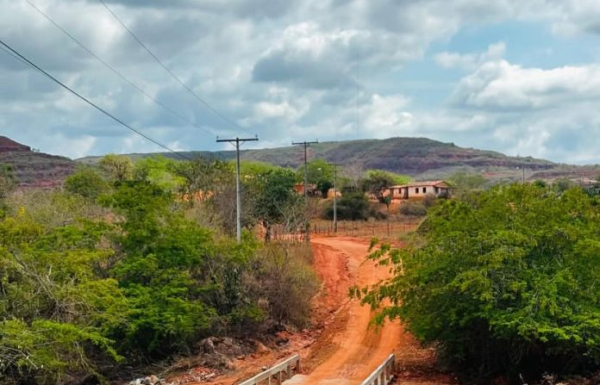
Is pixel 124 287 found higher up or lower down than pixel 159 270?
lower down

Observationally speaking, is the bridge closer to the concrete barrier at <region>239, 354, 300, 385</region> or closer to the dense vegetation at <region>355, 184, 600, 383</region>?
the concrete barrier at <region>239, 354, 300, 385</region>

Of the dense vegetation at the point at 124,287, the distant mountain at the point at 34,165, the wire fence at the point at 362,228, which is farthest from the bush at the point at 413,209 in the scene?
the dense vegetation at the point at 124,287

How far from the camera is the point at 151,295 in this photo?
81.2ft

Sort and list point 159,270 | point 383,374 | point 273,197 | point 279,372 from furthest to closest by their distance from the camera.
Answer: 1. point 273,197
2. point 159,270
3. point 383,374
4. point 279,372

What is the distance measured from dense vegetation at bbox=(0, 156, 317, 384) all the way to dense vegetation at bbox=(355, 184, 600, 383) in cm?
709

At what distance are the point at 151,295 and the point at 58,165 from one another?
112078 millimetres

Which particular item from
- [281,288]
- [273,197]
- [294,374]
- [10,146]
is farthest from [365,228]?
[10,146]

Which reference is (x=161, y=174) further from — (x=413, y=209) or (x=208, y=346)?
(x=208, y=346)

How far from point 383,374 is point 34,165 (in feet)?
388

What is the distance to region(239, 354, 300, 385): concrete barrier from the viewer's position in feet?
60.6

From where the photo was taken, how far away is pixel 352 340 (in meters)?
27.6

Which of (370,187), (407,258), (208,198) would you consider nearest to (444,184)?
(370,187)

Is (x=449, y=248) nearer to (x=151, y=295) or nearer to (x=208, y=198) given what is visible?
(x=151, y=295)

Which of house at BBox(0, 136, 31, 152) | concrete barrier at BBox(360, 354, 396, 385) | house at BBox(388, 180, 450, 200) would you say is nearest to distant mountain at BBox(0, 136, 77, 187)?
house at BBox(0, 136, 31, 152)
